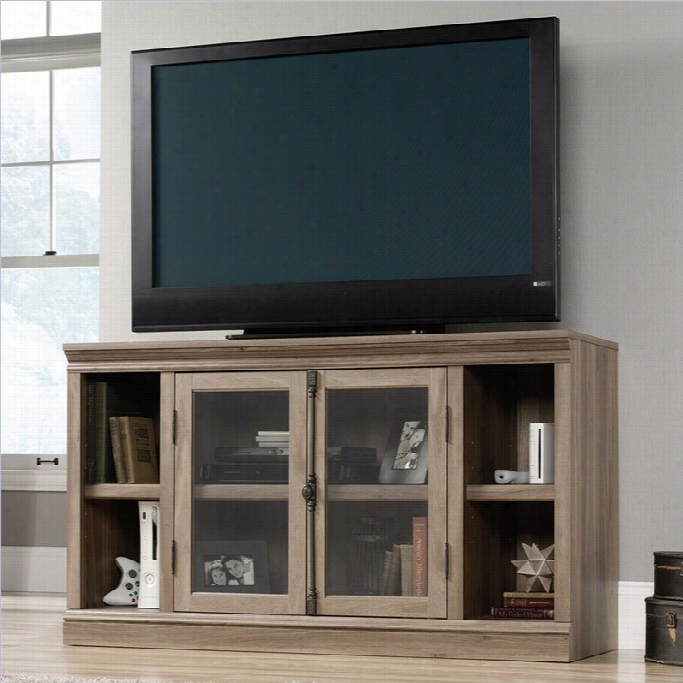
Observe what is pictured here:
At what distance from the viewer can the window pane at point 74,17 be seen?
4148 mm

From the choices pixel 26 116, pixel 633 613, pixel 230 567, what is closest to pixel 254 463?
pixel 230 567

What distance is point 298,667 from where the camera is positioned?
258cm

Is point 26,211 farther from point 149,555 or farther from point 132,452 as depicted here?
point 149,555

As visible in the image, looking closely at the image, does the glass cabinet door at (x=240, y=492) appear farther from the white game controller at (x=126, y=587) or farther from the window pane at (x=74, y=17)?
the window pane at (x=74, y=17)

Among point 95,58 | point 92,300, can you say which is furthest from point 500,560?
point 95,58

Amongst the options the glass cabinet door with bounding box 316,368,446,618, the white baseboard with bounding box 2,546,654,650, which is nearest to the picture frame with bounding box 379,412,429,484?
the glass cabinet door with bounding box 316,368,446,618

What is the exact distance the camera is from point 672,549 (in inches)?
118

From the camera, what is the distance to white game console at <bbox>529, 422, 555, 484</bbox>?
2.74 meters

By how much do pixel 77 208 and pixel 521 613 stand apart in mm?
2285

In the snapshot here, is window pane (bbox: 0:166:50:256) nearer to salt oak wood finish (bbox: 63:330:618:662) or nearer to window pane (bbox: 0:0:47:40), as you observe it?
window pane (bbox: 0:0:47:40)

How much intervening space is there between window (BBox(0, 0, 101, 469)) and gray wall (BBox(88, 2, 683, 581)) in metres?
1.54

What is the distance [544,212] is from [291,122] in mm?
722

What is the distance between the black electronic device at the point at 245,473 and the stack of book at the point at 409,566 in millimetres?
327

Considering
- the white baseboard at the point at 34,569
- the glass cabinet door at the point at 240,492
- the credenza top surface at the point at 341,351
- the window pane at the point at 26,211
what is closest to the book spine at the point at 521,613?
the glass cabinet door at the point at 240,492
